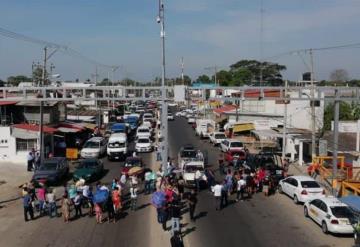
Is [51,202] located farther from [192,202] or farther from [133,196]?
[192,202]

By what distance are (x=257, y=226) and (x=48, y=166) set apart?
1581cm

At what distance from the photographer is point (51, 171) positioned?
3133 centimetres

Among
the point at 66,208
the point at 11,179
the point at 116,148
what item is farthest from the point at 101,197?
the point at 116,148

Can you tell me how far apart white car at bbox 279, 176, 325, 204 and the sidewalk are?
15.1m

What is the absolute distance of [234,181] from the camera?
28.4 m

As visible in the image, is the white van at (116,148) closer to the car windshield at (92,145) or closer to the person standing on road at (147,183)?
the car windshield at (92,145)

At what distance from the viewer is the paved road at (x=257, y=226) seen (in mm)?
19219

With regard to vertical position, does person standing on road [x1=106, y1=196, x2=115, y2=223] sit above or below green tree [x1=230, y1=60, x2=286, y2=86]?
below

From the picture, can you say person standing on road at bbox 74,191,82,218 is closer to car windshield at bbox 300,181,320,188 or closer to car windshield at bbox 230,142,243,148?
car windshield at bbox 300,181,320,188

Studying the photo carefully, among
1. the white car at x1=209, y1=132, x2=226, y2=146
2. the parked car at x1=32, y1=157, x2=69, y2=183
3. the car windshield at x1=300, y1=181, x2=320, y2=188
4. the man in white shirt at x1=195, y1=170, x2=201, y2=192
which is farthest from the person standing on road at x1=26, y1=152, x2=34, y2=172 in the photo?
the white car at x1=209, y1=132, x2=226, y2=146

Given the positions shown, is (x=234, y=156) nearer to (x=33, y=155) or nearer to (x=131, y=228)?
(x=33, y=155)

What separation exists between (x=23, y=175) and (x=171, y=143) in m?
22.7

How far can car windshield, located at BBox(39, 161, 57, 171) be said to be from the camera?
104ft

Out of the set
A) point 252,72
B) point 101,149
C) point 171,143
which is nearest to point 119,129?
point 171,143
